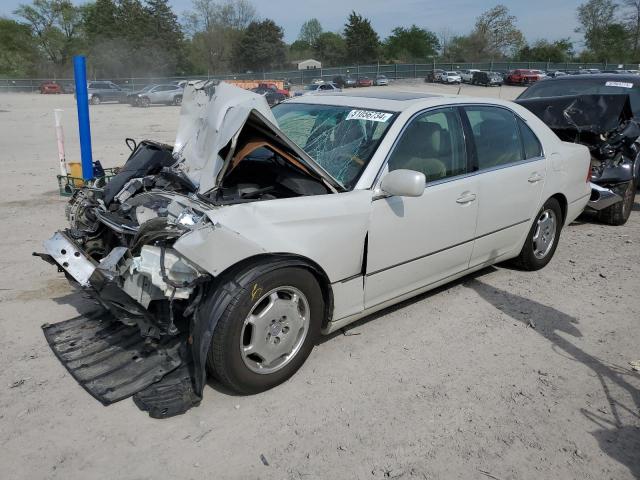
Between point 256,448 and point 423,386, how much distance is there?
115cm

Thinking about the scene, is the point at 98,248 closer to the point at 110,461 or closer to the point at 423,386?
the point at 110,461

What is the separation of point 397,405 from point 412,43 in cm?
9799

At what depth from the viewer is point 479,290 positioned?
15.6ft

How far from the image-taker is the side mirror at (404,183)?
3.21 metres

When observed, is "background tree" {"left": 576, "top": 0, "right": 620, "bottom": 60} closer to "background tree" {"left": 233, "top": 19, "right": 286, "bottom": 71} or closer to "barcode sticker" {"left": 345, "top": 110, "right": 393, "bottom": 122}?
"background tree" {"left": 233, "top": 19, "right": 286, "bottom": 71}

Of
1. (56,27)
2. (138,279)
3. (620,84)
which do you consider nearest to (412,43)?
(56,27)

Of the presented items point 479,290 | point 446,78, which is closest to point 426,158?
point 479,290

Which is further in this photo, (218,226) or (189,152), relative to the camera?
(189,152)

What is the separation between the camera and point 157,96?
34656 millimetres

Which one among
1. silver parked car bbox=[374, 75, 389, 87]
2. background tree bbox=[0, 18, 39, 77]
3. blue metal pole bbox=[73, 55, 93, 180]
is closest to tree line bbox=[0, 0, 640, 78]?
background tree bbox=[0, 18, 39, 77]

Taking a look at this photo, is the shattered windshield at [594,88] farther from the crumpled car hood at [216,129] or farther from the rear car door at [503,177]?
the crumpled car hood at [216,129]

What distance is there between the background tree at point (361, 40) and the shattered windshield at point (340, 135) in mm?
79614

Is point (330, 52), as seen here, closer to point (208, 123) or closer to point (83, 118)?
point (83, 118)

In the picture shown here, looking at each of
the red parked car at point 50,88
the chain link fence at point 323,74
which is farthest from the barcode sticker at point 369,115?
the red parked car at point 50,88
